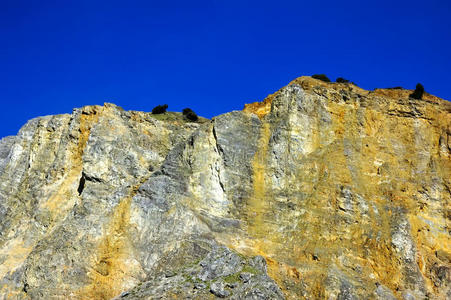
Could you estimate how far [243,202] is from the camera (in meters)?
30.5

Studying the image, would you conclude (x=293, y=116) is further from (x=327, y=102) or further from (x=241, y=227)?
(x=241, y=227)

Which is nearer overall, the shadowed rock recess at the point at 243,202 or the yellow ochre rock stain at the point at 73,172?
the shadowed rock recess at the point at 243,202

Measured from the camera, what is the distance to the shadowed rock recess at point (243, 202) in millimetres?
26391

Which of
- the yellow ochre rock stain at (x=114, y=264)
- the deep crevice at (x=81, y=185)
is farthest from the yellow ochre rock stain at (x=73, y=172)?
the yellow ochre rock stain at (x=114, y=264)

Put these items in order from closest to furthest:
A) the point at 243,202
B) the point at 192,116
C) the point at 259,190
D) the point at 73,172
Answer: the point at 243,202
the point at 259,190
the point at 73,172
the point at 192,116

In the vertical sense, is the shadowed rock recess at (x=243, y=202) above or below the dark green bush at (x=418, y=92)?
below

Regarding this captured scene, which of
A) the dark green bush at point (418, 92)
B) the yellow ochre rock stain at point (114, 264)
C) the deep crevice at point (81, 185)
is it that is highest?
the dark green bush at point (418, 92)

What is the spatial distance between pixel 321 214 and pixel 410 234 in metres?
5.41

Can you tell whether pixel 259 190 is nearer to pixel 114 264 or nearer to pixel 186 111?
pixel 114 264

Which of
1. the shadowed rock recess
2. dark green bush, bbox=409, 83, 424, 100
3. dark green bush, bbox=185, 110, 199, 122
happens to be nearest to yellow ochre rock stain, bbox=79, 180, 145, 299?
the shadowed rock recess

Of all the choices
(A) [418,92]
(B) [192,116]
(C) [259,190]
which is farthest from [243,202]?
(B) [192,116]

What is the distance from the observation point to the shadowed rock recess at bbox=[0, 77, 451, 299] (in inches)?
1039

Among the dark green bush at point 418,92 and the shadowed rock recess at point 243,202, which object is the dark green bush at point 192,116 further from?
the dark green bush at point 418,92

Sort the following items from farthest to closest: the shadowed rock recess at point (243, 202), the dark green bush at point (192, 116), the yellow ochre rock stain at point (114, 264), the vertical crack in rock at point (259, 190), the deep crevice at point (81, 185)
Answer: the dark green bush at point (192, 116)
the deep crevice at point (81, 185)
the vertical crack in rock at point (259, 190)
the shadowed rock recess at point (243, 202)
the yellow ochre rock stain at point (114, 264)
